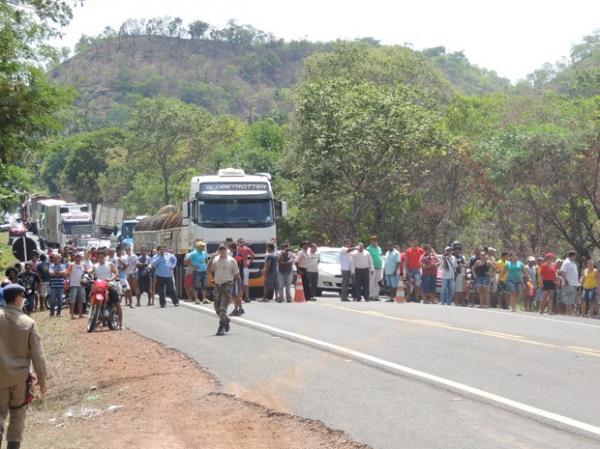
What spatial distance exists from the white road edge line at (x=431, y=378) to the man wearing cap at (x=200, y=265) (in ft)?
24.7

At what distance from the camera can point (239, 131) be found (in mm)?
95188

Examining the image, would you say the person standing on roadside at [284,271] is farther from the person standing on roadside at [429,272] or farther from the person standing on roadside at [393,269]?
the person standing on roadside at [429,272]

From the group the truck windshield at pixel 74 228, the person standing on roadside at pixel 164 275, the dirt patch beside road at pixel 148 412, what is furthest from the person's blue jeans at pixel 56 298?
the truck windshield at pixel 74 228

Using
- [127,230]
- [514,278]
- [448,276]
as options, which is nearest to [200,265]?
[448,276]

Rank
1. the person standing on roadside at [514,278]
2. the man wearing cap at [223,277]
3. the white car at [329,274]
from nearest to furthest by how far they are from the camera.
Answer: the man wearing cap at [223,277] → the person standing on roadside at [514,278] → the white car at [329,274]

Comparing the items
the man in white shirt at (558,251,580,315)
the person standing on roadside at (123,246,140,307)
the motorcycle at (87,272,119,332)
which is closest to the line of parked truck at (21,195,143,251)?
the person standing on roadside at (123,246,140,307)

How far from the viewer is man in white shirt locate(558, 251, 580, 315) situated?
26750 mm

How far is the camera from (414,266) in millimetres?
30688

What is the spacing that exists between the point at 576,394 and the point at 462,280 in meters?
18.1

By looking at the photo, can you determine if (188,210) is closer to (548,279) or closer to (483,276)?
(483,276)

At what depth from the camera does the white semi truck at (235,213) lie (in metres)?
30.3

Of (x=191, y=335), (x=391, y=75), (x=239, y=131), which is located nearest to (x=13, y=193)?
(x=191, y=335)

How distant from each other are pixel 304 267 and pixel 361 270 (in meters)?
1.59

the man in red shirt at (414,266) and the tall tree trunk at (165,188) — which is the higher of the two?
the tall tree trunk at (165,188)
